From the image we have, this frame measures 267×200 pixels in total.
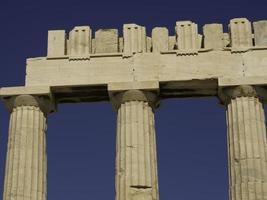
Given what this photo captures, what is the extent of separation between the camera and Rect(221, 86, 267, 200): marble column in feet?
111

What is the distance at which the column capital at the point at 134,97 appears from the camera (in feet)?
117

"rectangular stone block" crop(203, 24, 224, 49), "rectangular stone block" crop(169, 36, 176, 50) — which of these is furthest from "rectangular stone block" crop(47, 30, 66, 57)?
"rectangular stone block" crop(203, 24, 224, 49)

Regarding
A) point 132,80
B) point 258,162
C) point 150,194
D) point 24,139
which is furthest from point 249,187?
point 24,139

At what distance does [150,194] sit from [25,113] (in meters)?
5.90

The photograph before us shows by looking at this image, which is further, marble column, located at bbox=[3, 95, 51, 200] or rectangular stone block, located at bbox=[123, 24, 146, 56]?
rectangular stone block, located at bbox=[123, 24, 146, 56]

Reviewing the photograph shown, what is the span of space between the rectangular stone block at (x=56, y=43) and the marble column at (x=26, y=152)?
6.95 ft

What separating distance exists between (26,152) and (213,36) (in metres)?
8.74

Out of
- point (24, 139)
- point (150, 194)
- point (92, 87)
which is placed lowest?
point (150, 194)

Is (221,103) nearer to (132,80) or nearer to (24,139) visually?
(132,80)

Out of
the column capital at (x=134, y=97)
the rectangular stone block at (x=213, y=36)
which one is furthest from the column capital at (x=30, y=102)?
the rectangular stone block at (x=213, y=36)

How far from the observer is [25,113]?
118 ft

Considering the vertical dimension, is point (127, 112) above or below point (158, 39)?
below

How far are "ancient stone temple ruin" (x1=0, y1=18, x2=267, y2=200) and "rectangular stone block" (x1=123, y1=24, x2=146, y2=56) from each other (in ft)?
0.13

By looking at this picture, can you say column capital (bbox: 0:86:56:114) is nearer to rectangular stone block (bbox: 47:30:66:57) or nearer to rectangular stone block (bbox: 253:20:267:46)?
rectangular stone block (bbox: 47:30:66:57)
